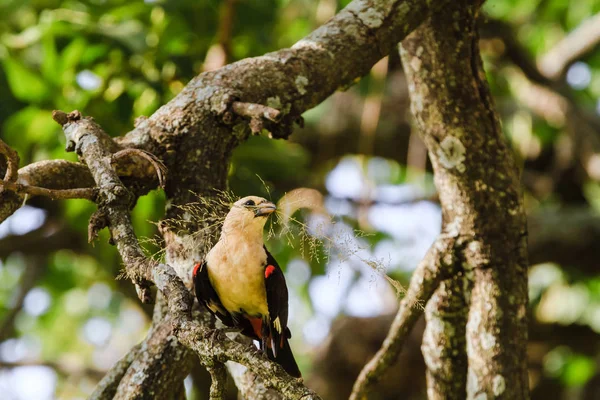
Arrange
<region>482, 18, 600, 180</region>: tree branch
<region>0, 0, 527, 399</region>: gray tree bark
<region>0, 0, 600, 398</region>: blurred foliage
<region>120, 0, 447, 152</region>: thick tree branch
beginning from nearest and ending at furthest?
<region>0, 0, 527, 399</region>: gray tree bark
<region>120, 0, 447, 152</region>: thick tree branch
<region>0, 0, 600, 398</region>: blurred foliage
<region>482, 18, 600, 180</region>: tree branch

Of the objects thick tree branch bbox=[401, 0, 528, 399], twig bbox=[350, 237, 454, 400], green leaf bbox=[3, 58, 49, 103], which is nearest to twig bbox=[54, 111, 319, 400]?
twig bbox=[350, 237, 454, 400]

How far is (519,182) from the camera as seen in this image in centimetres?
311

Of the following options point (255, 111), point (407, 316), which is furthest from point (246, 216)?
point (407, 316)

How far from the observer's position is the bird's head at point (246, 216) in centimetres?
192

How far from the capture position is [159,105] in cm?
409

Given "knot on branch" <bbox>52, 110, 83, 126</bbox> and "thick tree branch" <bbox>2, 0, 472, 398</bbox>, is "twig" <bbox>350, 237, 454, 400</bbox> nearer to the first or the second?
"thick tree branch" <bbox>2, 0, 472, 398</bbox>

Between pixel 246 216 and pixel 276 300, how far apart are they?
0.75ft

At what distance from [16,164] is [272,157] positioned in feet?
8.25

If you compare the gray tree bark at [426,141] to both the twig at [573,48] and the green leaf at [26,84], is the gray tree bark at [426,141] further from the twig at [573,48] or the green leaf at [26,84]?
the twig at [573,48]

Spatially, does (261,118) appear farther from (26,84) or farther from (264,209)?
(26,84)

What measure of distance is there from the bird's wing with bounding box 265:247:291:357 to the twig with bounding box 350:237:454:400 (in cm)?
98

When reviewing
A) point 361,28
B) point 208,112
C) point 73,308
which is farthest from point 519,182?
point 73,308

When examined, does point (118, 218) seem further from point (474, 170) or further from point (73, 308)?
point (73, 308)

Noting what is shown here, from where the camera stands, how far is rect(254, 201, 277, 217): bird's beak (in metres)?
1.89
